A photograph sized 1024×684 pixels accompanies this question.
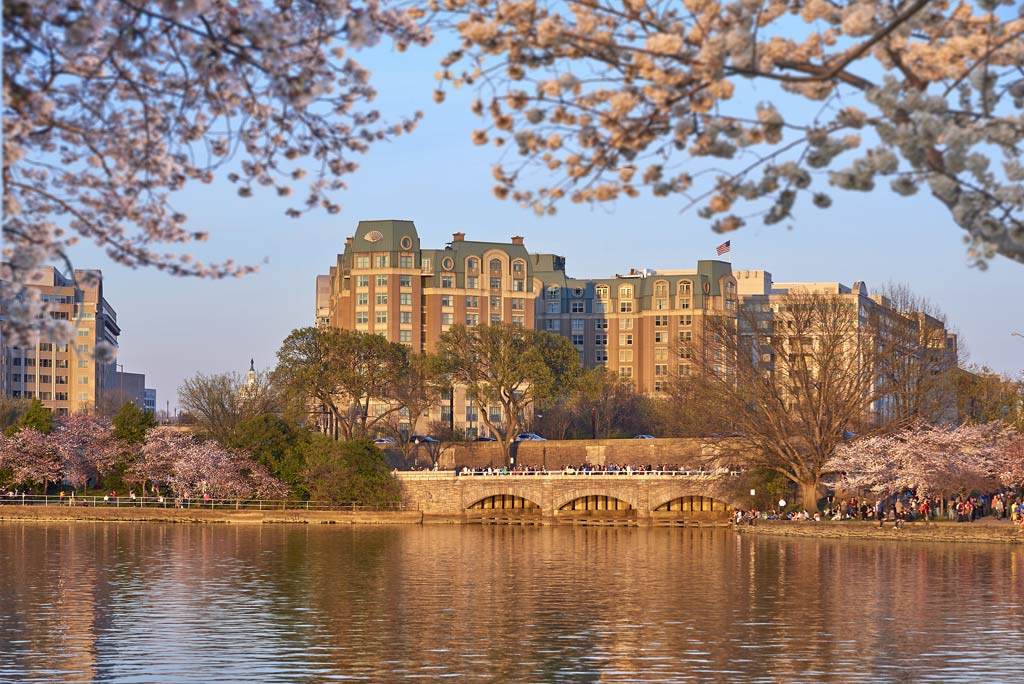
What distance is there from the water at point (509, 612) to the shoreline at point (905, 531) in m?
2.32

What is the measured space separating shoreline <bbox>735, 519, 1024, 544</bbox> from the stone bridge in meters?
15.2

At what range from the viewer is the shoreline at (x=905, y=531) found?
230 feet

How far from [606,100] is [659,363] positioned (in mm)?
148730

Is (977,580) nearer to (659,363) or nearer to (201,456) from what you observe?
(201,456)

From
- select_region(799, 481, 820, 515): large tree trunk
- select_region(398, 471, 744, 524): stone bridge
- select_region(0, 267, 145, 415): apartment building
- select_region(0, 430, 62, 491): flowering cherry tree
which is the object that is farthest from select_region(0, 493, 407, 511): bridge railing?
select_region(0, 267, 145, 415): apartment building

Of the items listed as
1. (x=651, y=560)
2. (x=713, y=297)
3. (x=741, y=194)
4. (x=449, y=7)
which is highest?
(x=713, y=297)

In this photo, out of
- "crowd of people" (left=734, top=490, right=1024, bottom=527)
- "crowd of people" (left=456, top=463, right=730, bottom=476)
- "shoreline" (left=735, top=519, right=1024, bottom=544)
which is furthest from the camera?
"crowd of people" (left=456, top=463, right=730, bottom=476)

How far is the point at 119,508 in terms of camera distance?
97.1 metres

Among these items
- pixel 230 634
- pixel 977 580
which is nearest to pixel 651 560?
pixel 977 580

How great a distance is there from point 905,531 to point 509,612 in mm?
37749

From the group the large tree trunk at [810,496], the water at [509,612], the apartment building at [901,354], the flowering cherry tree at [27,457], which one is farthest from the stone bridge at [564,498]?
the water at [509,612]

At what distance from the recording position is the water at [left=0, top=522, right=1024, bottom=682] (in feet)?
102

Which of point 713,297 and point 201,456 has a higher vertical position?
point 713,297

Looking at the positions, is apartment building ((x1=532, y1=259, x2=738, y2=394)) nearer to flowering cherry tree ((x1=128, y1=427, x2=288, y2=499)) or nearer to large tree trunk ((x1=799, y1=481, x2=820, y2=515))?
flowering cherry tree ((x1=128, y1=427, x2=288, y2=499))
